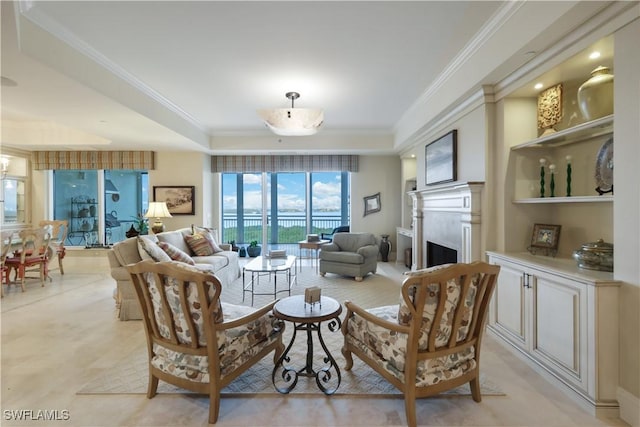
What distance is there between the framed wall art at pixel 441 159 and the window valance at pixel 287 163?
7.76 ft

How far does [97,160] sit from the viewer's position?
6.25 meters

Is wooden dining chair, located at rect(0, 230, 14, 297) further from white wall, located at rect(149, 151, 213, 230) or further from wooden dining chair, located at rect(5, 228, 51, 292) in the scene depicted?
white wall, located at rect(149, 151, 213, 230)

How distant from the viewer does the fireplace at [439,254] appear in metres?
3.87

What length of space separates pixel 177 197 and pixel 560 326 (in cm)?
649

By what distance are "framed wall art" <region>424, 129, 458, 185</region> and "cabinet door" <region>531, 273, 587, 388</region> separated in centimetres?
184

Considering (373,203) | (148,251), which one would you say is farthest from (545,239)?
(373,203)

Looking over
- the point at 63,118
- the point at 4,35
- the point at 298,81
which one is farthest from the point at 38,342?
the point at 298,81

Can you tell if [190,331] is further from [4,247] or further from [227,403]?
[4,247]

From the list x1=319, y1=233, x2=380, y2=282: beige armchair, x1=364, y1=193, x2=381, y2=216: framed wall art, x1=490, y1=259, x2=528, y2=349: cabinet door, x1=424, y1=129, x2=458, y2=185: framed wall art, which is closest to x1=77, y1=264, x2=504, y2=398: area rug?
x1=490, y1=259, x2=528, y2=349: cabinet door

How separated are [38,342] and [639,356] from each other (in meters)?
4.61

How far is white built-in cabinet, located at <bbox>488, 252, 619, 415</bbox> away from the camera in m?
1.79

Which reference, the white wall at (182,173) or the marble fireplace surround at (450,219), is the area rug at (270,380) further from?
the white wall at (182,173)

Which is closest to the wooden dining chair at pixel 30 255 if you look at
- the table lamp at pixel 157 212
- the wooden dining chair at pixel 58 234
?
the wooden dining chair at pixel 58 234

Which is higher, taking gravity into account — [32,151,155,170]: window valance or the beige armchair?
[32,151,155,170]: window valance
